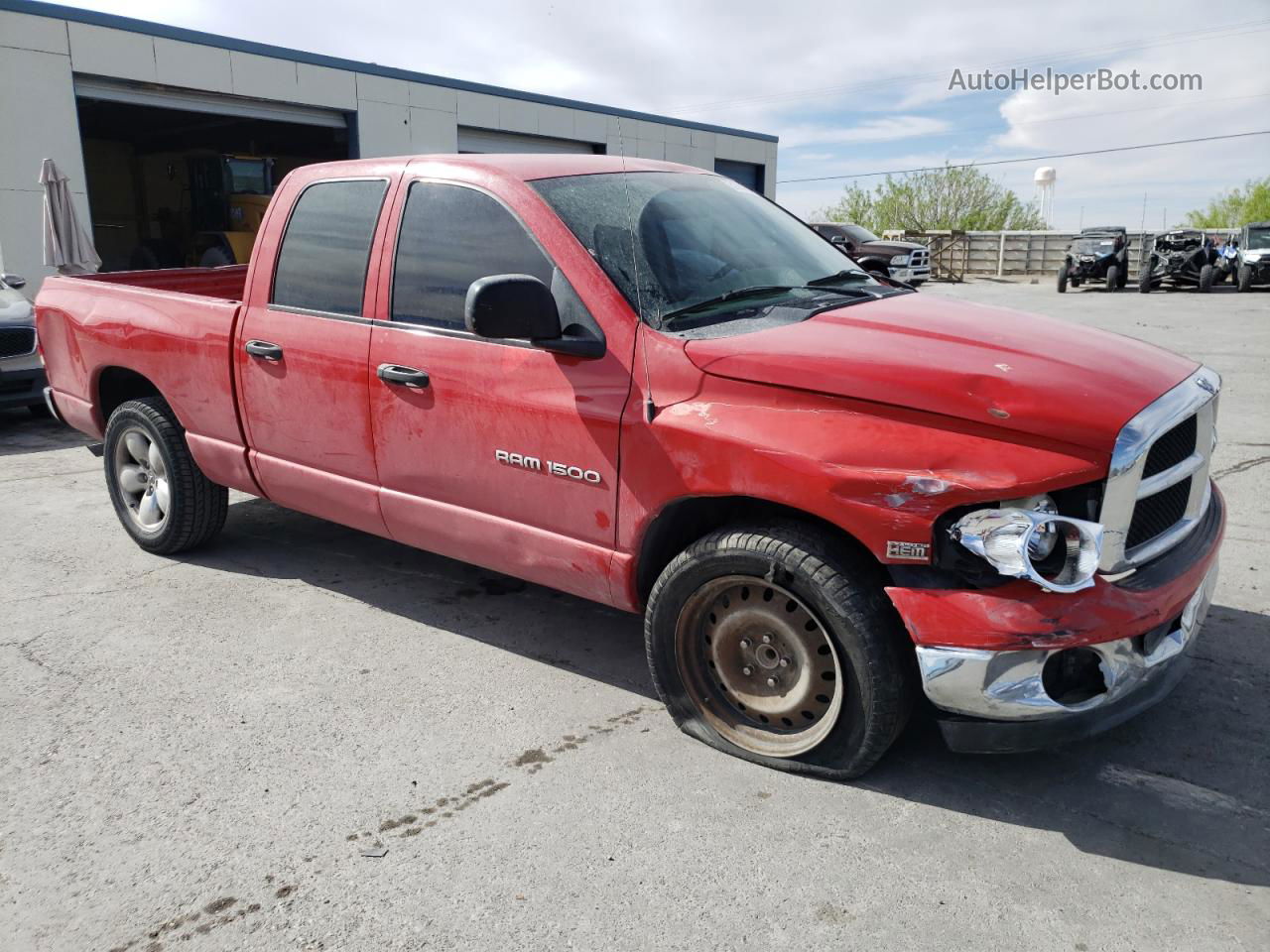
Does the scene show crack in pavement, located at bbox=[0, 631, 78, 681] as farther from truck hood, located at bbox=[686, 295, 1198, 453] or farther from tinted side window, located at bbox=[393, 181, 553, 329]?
truck hood, located at bbox=[686, 295, 1198, 453]

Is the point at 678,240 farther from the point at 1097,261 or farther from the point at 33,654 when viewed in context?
the point at 1097,261

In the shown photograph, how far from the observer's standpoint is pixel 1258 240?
26.2m

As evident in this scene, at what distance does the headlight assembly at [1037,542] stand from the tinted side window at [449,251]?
1.73 metres

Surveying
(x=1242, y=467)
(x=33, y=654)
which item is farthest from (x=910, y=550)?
(x=1242, y=467)

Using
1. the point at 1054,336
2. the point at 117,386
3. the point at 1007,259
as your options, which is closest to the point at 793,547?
the point at 1054,336

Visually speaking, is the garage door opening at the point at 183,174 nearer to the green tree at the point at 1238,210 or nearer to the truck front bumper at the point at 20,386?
the truck front bumper at the point at 20,386

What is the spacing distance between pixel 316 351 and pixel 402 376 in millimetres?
558

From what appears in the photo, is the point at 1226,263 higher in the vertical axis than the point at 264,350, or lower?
lower

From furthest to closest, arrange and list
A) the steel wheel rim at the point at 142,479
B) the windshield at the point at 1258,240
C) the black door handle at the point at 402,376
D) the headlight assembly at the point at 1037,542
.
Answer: the windshield at the point at 1258,240, the steel wheel rim at the point at 142,479, the black door handle at the point at 402,376, the headlight assembly at the point at 1037,542

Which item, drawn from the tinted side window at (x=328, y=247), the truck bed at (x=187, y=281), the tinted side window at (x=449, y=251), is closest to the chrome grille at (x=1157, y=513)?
the tinted side window at (x=449, y=251)

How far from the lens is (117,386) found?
570 centimetres

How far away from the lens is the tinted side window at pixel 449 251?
12.1ft

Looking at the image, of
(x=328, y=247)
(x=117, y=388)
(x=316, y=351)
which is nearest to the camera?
(x=316, y=351)

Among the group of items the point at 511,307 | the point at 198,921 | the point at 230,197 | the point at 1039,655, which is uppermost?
the point at 230,197
